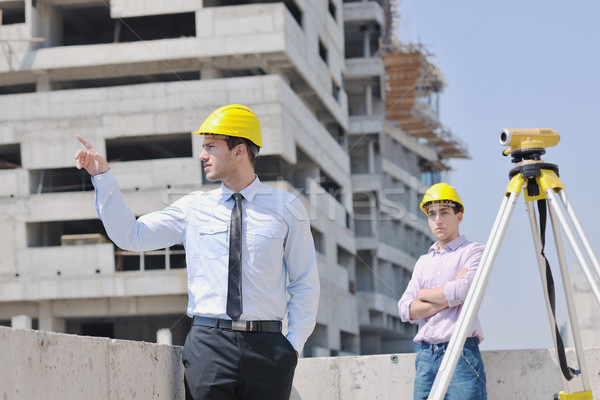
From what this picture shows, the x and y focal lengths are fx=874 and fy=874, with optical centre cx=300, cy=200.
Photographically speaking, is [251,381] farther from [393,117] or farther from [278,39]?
[393,117]

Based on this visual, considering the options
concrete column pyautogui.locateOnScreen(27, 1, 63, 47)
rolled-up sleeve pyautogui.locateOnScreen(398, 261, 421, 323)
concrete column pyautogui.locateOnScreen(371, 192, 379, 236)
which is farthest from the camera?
Result: concrete column pyautogui.locateOnScreen(371, 192, 379, 236)

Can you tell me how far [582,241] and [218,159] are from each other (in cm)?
200

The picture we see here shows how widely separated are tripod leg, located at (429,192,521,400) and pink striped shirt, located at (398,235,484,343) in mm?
876

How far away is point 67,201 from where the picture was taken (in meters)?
33.4

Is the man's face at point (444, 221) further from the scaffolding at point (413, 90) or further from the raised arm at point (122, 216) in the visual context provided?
the scaffolding at point (413, 90)

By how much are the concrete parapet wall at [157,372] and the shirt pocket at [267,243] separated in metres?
1.00

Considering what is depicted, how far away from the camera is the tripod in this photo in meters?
4.64

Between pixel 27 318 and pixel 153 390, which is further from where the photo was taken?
pixel 27 318

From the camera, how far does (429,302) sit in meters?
5.79

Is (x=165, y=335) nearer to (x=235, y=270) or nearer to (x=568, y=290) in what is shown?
(x=568, y=290)

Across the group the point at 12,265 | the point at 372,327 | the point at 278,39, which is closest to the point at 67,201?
the point at 12,265

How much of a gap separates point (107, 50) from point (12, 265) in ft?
30.4

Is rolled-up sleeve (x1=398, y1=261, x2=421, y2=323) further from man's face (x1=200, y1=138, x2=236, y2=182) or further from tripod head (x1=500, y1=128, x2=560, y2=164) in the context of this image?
man's face (x1=200, y1=138, x2=236, y2=182)

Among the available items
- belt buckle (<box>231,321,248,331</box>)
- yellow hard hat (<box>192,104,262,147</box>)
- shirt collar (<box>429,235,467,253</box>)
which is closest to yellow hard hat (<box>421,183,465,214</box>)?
shirt collar (<box>429,235,467,253</box>)
